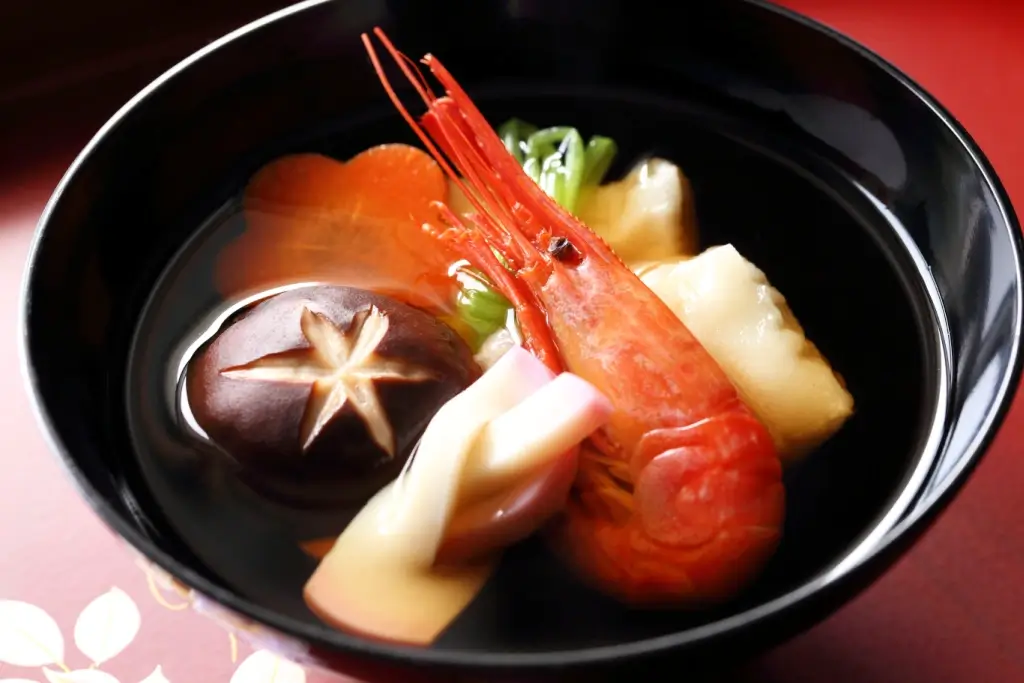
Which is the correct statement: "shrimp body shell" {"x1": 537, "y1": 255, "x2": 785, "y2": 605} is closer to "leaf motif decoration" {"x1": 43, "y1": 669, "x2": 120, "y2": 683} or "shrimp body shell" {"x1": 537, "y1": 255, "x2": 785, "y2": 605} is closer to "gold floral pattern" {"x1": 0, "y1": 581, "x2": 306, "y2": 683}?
"gold floral pattern" {"x1": 0, "y1": 581, "x2": 306, "y2": 683}

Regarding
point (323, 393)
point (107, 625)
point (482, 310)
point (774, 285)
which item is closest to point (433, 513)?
point (323, 393)

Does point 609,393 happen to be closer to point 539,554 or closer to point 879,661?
point 539,554

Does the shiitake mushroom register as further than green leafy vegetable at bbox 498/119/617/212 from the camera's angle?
No

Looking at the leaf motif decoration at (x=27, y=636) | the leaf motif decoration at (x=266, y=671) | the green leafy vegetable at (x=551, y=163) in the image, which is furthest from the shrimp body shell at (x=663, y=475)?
the leaf motif decoration at (x=27, y=636)

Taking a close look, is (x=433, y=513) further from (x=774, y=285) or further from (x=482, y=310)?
(x=774, y=285)

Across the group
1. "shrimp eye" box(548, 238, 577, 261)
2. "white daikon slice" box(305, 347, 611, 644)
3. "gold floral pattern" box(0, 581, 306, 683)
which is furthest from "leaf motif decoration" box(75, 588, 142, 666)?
"shrimp eye" box(548, 238, 577, 261)

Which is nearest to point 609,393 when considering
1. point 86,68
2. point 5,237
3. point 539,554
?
point 539,554
